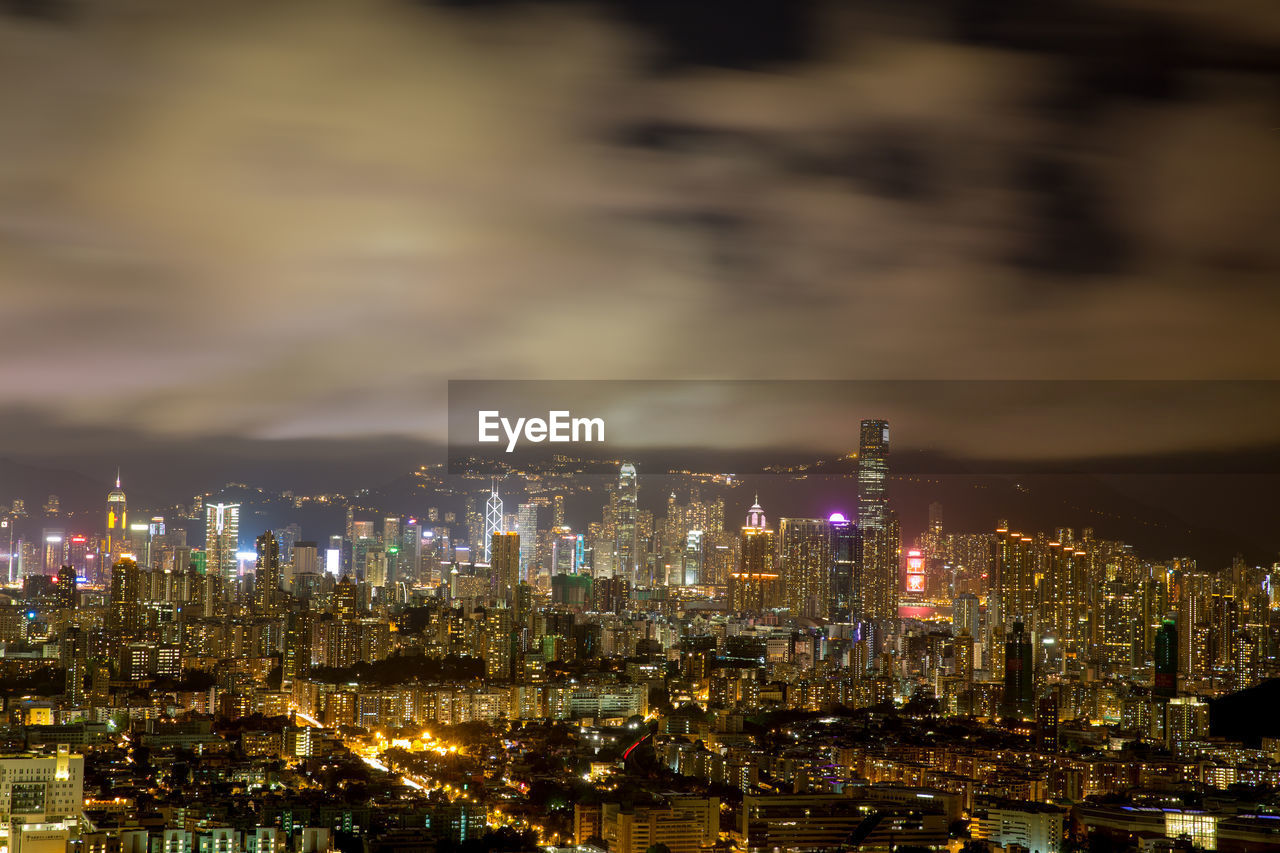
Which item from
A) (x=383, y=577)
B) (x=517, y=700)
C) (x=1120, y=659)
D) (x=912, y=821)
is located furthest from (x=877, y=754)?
(x=383, y=577)

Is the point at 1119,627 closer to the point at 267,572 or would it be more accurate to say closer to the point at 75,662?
the point at 75,662

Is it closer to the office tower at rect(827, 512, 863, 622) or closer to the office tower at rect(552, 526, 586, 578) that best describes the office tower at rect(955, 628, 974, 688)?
the office tower at rect(827, 512, 863, 622)

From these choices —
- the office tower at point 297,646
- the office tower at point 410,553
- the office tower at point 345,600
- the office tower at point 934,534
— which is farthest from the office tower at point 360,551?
the office tower at point 934,534

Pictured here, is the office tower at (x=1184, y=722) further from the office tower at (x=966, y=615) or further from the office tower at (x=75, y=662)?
the office tower at (x=75, y=662)

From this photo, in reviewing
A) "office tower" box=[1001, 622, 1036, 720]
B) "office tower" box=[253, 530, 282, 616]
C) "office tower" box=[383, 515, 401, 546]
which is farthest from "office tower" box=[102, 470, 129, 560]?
"office tower" box=[1001, 622, 1036, 720]

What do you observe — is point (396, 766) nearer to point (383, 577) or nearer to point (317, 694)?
point (317, 694)
